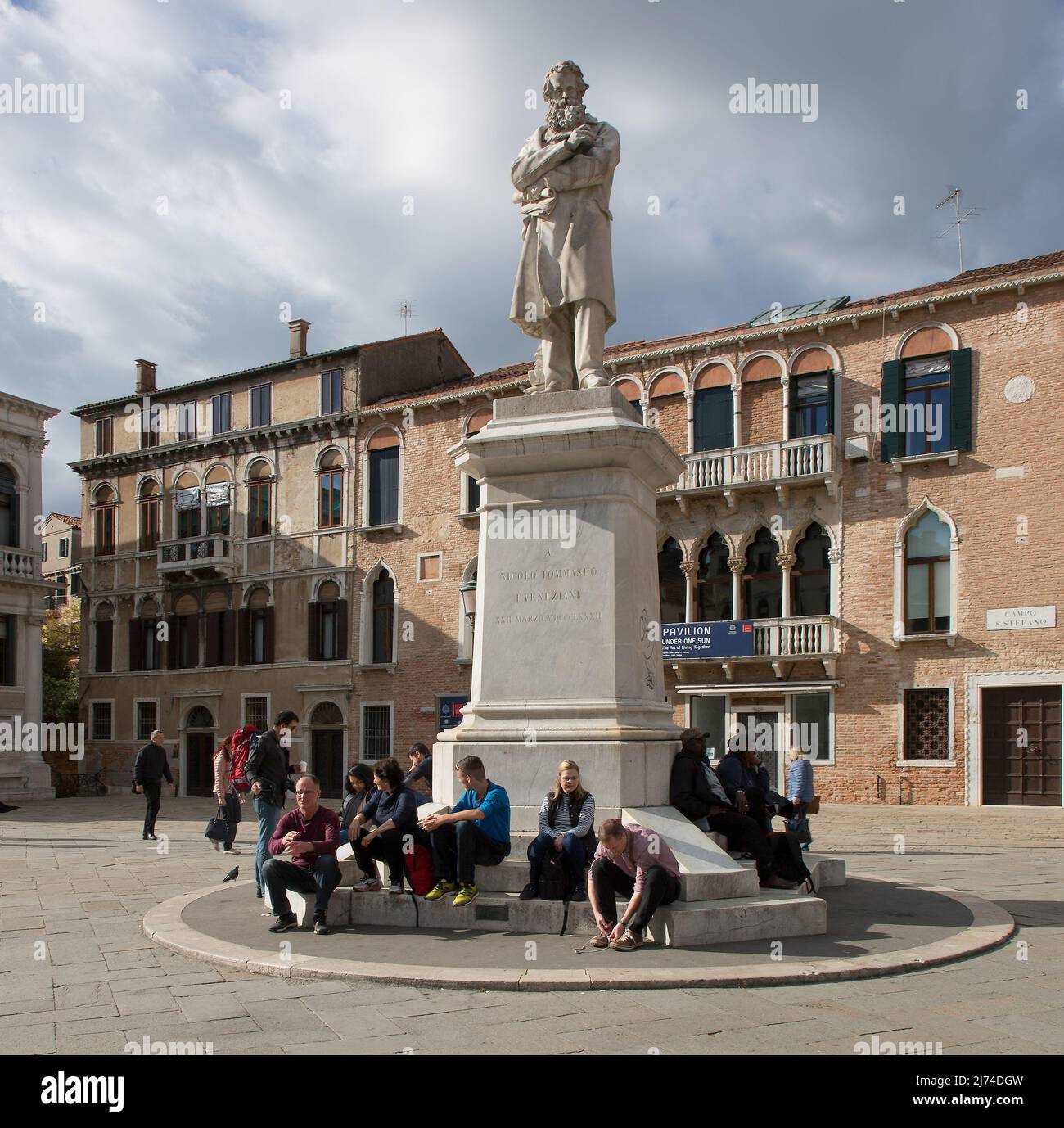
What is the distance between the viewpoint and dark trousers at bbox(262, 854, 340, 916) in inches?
319

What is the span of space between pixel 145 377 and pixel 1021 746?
32.5m

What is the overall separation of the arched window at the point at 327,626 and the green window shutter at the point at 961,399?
60.8 feet

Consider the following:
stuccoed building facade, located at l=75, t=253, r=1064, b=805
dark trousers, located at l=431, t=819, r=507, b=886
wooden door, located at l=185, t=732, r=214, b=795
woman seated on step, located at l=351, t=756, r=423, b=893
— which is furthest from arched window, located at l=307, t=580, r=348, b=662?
dark trousers, located at l=431, t=819, r=507, b=886

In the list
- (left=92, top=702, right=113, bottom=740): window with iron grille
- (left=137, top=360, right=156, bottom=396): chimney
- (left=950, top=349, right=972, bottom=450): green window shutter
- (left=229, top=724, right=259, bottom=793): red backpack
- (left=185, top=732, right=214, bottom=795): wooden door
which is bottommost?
(left=185, top=732, right=214, bottom=795): wooden door

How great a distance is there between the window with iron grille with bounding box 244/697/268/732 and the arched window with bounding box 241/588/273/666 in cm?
116

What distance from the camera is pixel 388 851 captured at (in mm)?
8367

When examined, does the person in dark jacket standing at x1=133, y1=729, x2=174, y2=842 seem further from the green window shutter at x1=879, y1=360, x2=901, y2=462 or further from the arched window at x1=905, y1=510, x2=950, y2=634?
the green window shutter at x1=879, y1=360, x2=901, y2=462

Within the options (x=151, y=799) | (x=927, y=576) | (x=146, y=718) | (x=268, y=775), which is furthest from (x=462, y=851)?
(x=146, y=718)

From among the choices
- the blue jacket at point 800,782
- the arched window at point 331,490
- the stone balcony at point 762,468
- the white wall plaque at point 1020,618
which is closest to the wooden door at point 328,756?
the arched window at point 331,490

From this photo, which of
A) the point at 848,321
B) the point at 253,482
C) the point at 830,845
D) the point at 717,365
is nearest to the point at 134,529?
the point at 253,482

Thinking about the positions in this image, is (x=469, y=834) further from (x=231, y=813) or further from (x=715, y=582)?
(x=715, y=582)

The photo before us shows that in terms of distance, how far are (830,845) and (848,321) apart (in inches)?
575
